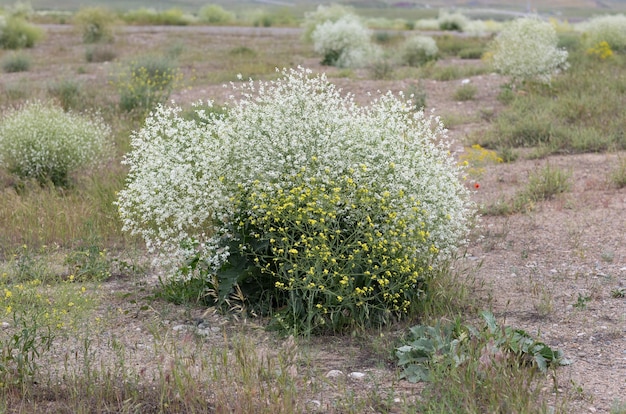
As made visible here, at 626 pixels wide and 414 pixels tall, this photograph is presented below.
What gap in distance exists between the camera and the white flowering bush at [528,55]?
12617mm

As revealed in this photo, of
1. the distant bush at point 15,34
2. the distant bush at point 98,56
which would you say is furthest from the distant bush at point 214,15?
the distant bush at point 98,56

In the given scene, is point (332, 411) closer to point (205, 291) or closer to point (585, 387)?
point (585, 387)

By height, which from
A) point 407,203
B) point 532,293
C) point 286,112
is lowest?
point 532,293

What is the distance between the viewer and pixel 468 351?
3.77m

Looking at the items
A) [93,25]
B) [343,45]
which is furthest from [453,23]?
[343,45]

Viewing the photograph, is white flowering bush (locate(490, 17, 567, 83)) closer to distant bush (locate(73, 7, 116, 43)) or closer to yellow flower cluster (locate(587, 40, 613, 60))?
yellow flower cluster (locate(587, 40, 613, 60))

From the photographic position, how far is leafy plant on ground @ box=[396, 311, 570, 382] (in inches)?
145

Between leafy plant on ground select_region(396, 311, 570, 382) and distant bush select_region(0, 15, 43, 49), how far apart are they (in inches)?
862

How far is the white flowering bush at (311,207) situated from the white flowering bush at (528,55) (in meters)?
8.55

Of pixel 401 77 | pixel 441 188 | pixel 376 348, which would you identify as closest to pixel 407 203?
pixel 441 188

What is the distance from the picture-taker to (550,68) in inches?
515

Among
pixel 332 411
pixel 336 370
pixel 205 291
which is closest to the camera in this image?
pixel 332 411

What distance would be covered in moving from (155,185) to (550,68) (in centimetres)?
1000

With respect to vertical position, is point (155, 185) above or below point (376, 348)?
above
